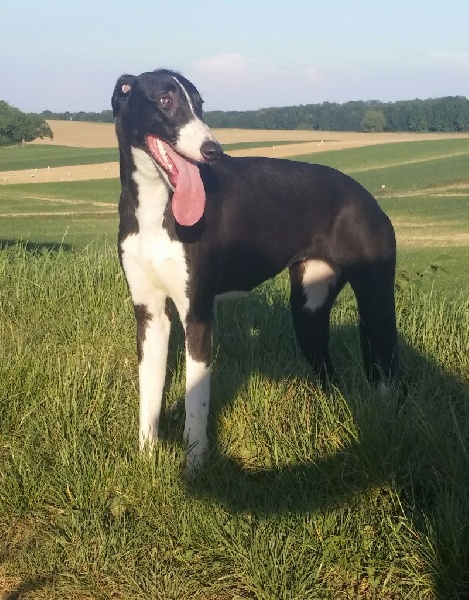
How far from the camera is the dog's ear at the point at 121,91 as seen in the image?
4363mm

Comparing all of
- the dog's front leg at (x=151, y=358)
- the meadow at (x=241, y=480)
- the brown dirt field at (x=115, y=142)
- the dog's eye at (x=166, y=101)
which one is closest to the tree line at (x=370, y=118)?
the brown dirt field at (x=115, y=142)

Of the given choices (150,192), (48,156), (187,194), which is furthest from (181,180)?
(48,156)

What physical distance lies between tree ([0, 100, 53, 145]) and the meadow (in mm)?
61682

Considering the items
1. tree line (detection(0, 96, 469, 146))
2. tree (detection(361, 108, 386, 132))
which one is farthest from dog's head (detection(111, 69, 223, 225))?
tree (detection(361, 108, 386, 132))

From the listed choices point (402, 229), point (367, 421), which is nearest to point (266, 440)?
point (367, 421)

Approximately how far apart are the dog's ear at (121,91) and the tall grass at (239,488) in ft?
4.70

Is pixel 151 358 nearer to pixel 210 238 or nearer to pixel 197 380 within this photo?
pixel 197 380

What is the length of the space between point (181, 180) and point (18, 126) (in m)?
67.8

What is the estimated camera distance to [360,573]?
3408mm

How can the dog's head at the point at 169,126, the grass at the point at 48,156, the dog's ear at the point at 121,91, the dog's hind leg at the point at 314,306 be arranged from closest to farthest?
the dog's head at the point at 169,126 < the dog's ear at the point at 121,91 < the dog's hind leg at the point at 314,306 < the grass at the point at 48,156

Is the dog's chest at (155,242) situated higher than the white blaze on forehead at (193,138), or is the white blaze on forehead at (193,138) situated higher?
the white blaze on forehead at (193,138)

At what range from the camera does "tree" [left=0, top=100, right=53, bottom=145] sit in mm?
65062

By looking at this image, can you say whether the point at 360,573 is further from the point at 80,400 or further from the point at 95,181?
the point at 95,181

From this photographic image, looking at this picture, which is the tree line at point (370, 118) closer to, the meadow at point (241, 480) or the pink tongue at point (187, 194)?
the meadow at point (241, 480)
